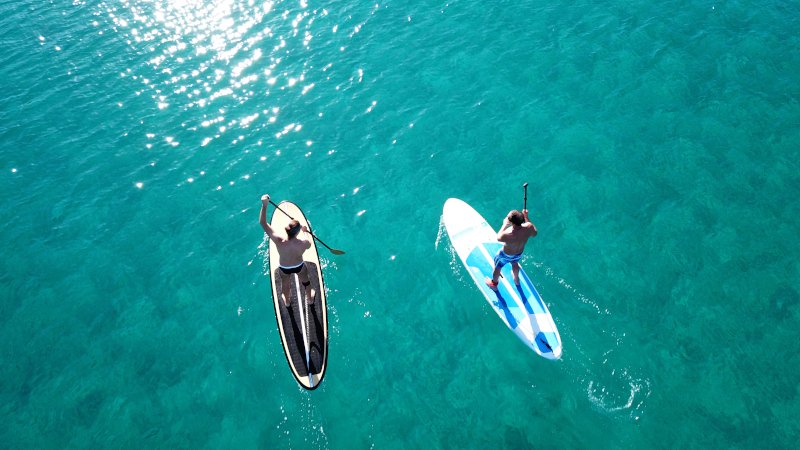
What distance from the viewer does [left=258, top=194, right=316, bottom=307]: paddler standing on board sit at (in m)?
10.4

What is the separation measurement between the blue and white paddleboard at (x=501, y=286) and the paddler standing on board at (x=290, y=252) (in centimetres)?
437

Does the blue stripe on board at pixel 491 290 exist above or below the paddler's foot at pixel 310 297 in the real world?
below

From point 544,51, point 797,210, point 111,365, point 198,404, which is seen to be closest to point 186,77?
point 111,365

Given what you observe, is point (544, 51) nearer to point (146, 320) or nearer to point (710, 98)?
point (710, 98)

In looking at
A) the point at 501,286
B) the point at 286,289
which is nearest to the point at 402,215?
the point at 501,286

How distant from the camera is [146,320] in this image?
12.6 m

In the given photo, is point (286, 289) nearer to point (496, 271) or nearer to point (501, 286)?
point (496, 271)

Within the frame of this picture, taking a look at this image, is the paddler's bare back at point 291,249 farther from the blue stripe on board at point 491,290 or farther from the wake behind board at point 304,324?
the blue stripe on board at point 491,290

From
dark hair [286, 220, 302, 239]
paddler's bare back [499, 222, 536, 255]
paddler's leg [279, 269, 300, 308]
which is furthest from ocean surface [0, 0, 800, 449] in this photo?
dark hair [286, 220, 302, 239]

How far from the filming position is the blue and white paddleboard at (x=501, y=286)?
1119 cm

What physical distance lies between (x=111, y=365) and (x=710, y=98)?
67.7 feet

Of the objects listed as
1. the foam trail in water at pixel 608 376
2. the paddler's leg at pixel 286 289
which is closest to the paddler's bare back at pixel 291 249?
the paddler's leg at pixel 286 289

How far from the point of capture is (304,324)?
1165 centimetres

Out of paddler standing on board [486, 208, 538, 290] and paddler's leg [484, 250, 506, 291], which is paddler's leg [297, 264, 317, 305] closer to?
paddler's leg [484, 250, 506, 291]
